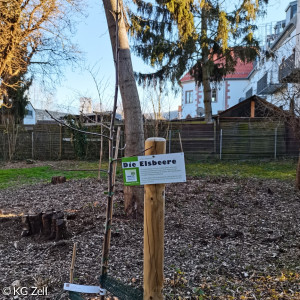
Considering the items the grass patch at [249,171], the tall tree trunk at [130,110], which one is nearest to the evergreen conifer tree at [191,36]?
the grass patch at [249,171]

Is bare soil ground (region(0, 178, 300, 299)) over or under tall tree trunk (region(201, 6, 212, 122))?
under

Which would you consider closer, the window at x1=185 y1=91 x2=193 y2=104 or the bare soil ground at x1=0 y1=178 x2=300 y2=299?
the bare soil ground at x1=0 y1=178 x2=300 y2=299

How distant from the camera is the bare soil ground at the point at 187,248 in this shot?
278 cm

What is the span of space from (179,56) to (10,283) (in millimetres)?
14938

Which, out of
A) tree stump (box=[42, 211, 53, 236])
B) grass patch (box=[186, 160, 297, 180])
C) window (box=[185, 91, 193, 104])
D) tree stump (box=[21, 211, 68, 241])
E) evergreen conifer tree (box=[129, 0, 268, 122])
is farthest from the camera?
window (box=[185, 91, 193, 104])

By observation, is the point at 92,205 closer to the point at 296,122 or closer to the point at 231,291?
the point at 231,291

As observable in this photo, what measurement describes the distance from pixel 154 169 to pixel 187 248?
6.62 ft

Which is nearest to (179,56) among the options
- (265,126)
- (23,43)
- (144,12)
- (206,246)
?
(144,12)

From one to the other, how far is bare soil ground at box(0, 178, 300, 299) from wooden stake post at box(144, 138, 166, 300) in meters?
0.50

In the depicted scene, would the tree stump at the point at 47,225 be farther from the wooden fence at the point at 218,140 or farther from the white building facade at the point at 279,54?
the wooden fence at the point at 218,140

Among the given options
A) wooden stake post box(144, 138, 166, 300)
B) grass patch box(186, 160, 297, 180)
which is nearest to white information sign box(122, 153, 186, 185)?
wooden stake post box(144, 138, 166, 300)

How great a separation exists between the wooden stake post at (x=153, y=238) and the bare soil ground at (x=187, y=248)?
50 centimetres

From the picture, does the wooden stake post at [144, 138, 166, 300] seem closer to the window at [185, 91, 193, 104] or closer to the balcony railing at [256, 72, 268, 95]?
the balcony railing at [256, 72, 268, 95]

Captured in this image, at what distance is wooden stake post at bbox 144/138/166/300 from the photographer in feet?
7.09
